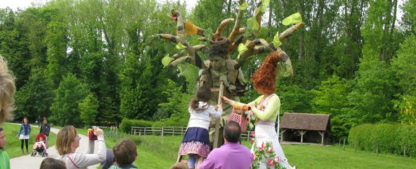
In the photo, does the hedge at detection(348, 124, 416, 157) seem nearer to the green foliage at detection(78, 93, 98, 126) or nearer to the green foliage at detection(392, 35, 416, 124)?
the green foliage at detection(392, 35, 416, 124)

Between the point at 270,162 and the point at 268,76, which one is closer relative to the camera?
the point at 270,162

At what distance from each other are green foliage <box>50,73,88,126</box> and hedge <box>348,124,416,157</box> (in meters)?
26.8

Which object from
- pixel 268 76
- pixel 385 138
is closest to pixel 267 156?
pixel 268 76

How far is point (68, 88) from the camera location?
159 feet

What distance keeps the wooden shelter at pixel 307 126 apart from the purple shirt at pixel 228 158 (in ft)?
109

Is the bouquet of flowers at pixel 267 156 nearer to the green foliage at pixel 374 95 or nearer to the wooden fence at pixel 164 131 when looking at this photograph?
the green foliage at pixel 374 95

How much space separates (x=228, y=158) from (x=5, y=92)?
3006 millimetres

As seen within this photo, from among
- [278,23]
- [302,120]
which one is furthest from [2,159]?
[278,23]

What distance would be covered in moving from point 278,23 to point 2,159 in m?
43.0

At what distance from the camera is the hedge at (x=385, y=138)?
2867 centimetres

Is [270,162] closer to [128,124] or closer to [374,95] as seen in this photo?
[374,95]

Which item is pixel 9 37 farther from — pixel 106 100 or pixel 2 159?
pixel 2 159

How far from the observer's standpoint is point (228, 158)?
5.29 m

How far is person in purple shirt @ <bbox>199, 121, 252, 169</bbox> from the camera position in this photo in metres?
5.29
